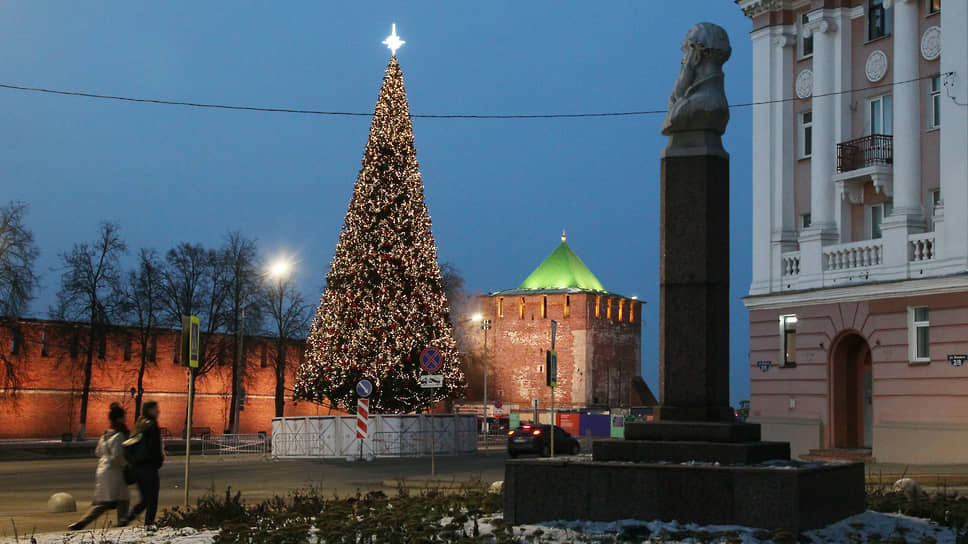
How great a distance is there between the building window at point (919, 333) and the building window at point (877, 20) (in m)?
8.00

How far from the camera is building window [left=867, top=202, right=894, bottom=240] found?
34500mm

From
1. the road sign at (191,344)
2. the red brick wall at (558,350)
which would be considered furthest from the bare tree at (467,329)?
the road sign at (191,344)

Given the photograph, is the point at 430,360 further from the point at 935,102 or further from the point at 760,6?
the point at 760,6

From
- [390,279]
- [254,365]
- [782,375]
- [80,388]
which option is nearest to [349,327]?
[390,279]

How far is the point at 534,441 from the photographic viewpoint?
42406 millimetres

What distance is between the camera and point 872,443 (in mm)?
33000

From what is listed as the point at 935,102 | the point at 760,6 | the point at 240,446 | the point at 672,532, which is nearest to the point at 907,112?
the point at 935,102

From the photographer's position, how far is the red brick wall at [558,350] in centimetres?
9756

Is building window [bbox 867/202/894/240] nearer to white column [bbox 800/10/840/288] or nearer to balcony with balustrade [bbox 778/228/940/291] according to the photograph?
white column [bbox 800/10/840/288]

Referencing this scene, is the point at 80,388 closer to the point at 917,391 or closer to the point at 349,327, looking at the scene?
the point at 349,327

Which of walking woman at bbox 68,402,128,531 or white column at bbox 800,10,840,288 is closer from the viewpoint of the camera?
walking woman at bbox 68,402,128,531

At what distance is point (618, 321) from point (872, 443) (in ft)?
227

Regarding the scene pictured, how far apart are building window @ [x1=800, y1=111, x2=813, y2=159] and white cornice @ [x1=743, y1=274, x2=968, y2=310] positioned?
436 centimetres

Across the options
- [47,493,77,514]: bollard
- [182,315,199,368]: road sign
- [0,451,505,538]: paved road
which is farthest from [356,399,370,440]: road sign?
[47,493,77,514]: bollard
